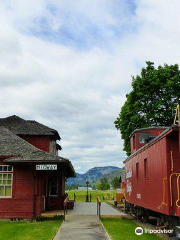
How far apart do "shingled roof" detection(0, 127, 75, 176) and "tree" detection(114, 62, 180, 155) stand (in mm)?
10848

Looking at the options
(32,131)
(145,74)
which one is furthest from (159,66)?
(32,131)

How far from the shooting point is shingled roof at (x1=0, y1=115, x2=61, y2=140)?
2360 cm

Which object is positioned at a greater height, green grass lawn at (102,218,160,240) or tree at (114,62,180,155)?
tree at (114,62,180,155)

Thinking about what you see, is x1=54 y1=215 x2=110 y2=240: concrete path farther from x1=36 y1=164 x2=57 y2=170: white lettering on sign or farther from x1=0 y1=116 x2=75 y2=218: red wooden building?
x1=36 y1=164 x2=57 y2=170: white lettering on sign

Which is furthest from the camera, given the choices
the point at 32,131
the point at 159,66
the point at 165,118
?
the point at 159,66

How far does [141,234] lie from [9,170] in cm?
900

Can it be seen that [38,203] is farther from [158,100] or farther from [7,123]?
[158,100]

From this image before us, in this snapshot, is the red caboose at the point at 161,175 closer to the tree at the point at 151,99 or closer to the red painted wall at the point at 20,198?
the red painted wall at the point at 20,198

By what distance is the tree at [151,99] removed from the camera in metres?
27.6

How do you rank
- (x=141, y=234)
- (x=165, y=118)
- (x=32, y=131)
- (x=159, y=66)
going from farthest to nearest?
(x=159, y=66), (x=165, y=118), (x=32, y=131), (x=141, y=234)

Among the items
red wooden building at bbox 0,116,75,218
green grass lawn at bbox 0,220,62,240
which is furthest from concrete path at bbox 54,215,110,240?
red wooden building at bbox 0,116,75,218

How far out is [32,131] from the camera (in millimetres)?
23797

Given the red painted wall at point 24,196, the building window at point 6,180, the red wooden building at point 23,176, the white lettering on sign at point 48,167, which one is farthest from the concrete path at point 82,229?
the building window at point 6,180

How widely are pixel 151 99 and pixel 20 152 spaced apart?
14459 millimetres
